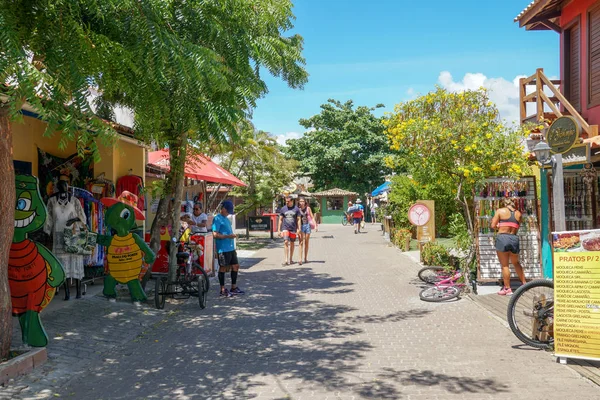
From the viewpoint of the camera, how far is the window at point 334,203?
47062 mm

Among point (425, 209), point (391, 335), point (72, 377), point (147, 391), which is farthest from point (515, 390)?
point (425, 209)

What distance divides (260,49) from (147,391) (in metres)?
4.37

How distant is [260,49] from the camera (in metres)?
7.29

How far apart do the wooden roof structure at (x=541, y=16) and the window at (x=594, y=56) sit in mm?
943

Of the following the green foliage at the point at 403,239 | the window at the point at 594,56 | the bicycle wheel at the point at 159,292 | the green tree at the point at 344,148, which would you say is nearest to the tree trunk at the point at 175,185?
the bicycle wheel at the point at 159,292

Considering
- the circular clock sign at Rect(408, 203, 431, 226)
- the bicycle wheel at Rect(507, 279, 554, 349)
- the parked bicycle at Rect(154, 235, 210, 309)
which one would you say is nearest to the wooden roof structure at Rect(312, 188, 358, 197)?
the circular clock sign at Rect(408, 203, 431, 226)

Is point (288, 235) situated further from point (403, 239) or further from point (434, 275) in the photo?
point (403, 239)

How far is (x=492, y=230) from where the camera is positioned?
34.7 ft

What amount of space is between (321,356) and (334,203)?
41099 millimetres

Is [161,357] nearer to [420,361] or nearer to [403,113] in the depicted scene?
[420,361]

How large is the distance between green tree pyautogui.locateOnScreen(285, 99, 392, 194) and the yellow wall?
31.4 meters

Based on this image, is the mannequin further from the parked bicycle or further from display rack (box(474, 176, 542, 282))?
display rack (box(474, 176, 542, 282))

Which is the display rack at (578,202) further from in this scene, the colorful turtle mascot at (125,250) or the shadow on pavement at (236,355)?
the colorful turtle mascot at (125,250)

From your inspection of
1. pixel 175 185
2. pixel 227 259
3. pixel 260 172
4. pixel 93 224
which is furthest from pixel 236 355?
pixel 260 172
